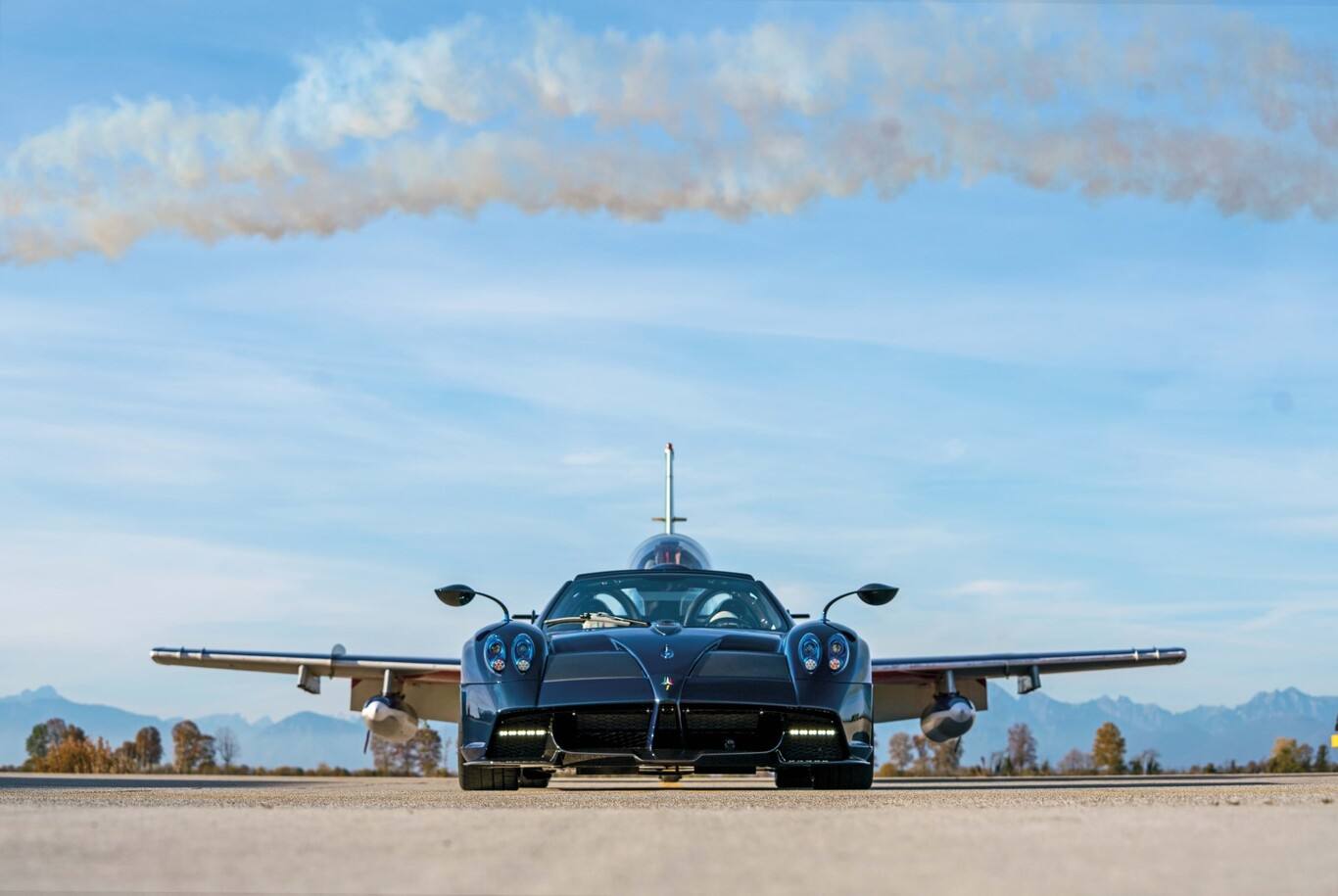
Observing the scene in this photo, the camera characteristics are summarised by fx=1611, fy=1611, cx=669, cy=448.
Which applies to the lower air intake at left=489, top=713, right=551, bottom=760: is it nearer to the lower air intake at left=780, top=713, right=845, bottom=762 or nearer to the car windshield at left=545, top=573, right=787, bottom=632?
the lower air intake at left=780, top=713, right=845, bottom=762

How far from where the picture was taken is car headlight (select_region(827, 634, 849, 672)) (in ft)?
31.6

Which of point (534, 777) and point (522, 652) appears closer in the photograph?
point (522, 652)

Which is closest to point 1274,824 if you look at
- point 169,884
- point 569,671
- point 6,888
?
point 169,884

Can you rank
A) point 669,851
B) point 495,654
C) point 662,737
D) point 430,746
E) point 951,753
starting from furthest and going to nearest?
point 430,746 → point 951,753 → point 495,654 → point 662,737 → point 669,851

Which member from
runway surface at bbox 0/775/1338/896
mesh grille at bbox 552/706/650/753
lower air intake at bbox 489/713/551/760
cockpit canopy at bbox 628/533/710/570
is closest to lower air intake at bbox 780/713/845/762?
mesh grille at bbox 552/706/650/753

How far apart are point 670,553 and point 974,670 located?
23.3 feet

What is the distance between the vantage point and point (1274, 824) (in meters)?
4.99

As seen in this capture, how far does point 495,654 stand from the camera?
9609mm

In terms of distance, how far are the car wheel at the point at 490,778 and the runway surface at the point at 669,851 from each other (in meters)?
3.88

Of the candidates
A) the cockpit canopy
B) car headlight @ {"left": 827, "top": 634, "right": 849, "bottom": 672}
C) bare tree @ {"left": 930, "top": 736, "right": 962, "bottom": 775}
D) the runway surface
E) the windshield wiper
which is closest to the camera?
the runway surface

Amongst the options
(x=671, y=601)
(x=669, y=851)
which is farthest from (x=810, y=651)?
(x=669, y=851)

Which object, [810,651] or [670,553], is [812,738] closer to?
[810,651]

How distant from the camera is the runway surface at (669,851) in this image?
11.3 feet

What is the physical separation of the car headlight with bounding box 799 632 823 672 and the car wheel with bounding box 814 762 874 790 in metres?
0.65
